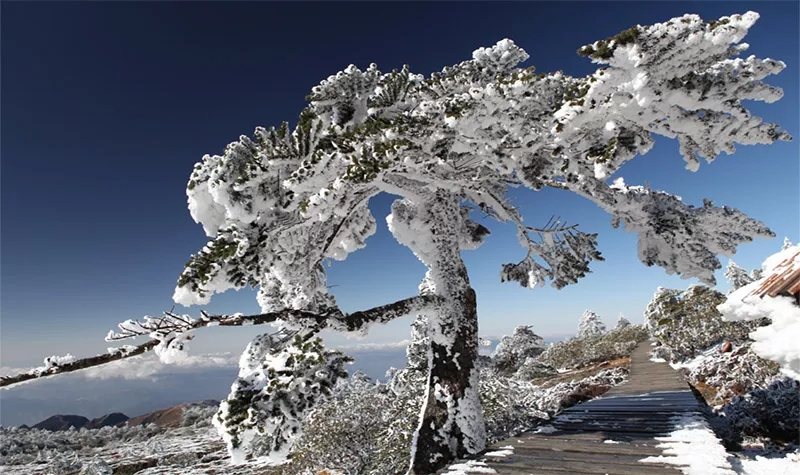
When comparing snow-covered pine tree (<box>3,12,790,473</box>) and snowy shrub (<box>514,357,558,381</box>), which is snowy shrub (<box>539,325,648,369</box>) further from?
snow-covered pine tree (<box>3,12,790,473</box>)

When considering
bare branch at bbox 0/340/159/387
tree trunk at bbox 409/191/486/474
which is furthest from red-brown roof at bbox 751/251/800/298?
bare branch at bbox 0/340/159/387

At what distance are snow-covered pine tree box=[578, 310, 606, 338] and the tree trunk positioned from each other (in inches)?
1837

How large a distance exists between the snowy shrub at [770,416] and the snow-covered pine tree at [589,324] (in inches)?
1738

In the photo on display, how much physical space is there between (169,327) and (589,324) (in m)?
53.5

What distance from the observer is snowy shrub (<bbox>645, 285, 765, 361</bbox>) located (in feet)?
41.6

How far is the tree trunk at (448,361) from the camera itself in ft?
20.9

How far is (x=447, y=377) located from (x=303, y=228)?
386 cm

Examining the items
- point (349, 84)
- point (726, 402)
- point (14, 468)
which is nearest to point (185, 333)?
point (349, 84)

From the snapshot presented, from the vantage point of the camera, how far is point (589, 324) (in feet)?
163

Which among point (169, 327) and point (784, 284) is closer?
point (784, 284)

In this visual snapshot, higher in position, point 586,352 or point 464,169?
point 464,169

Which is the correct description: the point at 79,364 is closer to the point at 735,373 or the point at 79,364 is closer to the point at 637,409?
the point at 637,409

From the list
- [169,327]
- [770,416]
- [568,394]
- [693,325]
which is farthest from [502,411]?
[693,325]

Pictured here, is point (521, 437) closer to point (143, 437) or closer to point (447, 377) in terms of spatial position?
point (447, 377)
